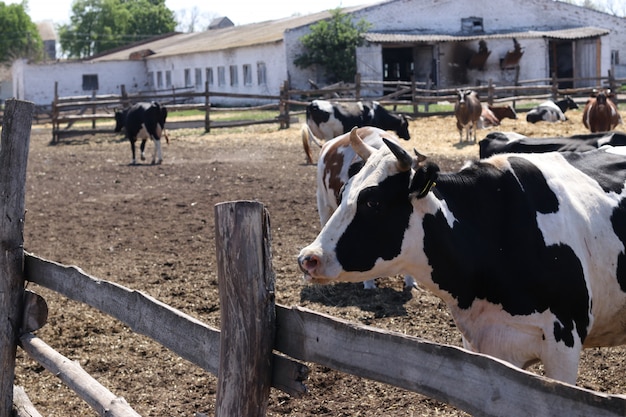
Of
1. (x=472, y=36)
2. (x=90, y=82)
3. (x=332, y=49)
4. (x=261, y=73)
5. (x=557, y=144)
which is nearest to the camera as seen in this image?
(x=557, y=144)

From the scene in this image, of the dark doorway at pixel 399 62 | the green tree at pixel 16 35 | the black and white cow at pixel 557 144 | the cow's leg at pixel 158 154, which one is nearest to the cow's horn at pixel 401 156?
the black and white cow at pixel 557 144

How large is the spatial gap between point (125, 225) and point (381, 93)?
2933 cm

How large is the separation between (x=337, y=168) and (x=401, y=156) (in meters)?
4.15

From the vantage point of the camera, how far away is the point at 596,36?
142 feet

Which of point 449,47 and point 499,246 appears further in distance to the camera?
point 449,47

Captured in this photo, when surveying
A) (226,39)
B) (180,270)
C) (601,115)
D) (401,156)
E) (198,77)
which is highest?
(226,39)

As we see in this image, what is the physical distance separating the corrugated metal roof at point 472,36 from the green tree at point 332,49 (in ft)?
3.55

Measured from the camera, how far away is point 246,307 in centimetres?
329

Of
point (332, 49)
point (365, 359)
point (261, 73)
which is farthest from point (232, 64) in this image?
point (365, 359)

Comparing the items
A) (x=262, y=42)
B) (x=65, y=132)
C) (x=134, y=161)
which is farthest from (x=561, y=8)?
(x=134, y=161)

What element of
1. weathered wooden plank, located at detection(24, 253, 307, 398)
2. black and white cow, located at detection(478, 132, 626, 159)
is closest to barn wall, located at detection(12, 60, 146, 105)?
black and white cow, located at detection(478, 132, 626, 159)

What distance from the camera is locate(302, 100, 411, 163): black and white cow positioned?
19812 millimetres

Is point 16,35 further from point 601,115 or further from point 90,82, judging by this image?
point 601,115

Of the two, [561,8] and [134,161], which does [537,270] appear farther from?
[561,8]
